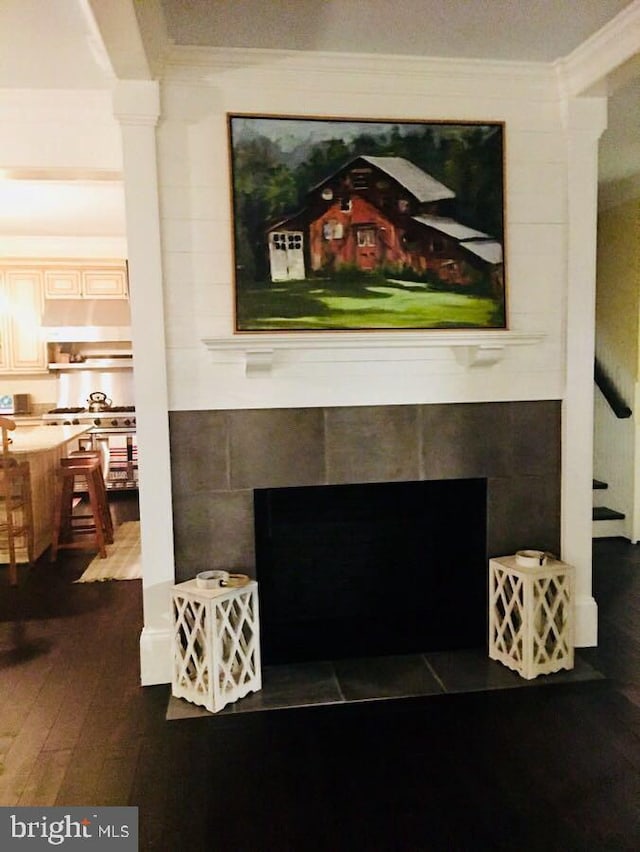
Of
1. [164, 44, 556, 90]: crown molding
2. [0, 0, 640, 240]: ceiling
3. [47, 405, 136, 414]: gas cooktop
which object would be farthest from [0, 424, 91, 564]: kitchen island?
[164, 44, 556, 90]: crown molding

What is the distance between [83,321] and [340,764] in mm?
5165

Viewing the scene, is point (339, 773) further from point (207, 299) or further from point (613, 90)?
point (613, 90)

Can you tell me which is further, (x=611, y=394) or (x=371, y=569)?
(x=611, y=394)

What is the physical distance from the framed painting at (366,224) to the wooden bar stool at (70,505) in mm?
2409

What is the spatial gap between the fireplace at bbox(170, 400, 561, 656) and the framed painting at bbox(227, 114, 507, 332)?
0.41m

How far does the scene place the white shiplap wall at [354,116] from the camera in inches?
102

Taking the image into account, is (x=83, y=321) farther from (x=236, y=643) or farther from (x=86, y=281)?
(x=236, y=643)

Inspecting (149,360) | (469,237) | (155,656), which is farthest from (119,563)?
(469,237)

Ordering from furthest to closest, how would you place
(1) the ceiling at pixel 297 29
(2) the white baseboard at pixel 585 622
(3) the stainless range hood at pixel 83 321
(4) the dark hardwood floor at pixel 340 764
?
(3) the stainless range hood at pixel 83 321, (2) the white baseboard at pixel 585 622, (1) the ceiling at pixel 297 29, (4) the dark hardwood floor at pixel 340 764

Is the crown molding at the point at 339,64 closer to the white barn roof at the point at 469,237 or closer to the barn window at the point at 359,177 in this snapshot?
the barn window at the point at 359,177

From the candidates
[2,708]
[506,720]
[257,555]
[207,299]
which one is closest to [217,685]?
[257,555]

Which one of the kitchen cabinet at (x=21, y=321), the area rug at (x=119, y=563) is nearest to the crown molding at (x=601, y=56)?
the area rug at (x=119, y=563)

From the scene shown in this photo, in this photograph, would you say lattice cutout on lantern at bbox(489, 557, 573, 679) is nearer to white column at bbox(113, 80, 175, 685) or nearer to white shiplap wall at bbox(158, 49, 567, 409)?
white shiplap wall at bbox(158, 49, 567, 409)

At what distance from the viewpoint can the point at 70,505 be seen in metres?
4.79
